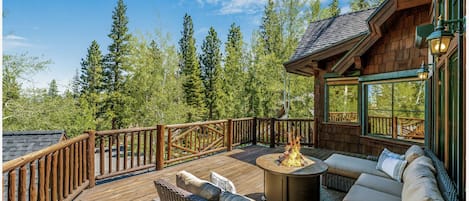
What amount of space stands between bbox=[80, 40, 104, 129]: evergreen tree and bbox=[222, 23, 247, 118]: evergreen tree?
8474 millimetres

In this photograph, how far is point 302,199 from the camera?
3.03 meters

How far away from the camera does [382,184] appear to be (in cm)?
297

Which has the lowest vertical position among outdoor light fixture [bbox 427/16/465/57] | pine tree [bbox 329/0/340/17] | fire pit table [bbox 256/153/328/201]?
→ fire pit table [bbox 256/153/328/201]

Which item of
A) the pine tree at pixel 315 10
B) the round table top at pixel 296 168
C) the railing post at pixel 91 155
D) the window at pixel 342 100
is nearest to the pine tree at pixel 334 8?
the pine tree at pixel 315 10

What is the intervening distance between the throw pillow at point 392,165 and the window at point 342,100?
322 centimetres

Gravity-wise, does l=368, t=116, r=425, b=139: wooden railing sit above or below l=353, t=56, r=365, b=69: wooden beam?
below

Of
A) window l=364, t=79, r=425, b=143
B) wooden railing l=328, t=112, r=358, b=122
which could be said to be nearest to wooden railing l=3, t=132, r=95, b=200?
wooden railing l=328, t=112, r=358, b=122

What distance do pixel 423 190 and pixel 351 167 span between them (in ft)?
6.03

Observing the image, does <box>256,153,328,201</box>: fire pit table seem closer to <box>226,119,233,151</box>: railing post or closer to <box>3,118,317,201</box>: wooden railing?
<box>3,118,317,201</box>: wooden railing

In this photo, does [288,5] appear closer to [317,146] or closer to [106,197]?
[317,146]

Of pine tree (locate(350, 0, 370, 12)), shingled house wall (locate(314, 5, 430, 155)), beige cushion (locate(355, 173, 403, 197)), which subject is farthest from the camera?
pine tree (locate(350, 0, 370, 12))

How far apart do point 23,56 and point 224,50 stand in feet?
36.8

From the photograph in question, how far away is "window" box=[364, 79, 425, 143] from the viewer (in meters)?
5.41

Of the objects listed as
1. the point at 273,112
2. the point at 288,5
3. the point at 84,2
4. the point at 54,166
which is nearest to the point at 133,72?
the point at 84,2
